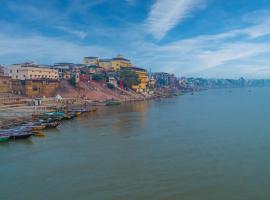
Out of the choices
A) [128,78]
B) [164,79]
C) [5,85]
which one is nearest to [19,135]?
[5,85]

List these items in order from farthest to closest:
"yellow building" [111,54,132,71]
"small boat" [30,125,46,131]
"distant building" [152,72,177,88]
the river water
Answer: "distant building" [152,72,177,88] < "yellow building" [111,54,132,71] < "small boat" [30,125,46,131] < the river water

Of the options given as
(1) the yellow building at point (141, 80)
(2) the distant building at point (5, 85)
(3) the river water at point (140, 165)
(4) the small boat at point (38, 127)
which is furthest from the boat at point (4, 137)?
(1) the yellow building at point (141, 80)

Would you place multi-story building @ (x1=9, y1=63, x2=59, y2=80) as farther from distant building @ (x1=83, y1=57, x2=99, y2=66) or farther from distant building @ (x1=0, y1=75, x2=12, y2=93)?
distant building @ (x1=83, y1=57, x2=99, y2=66)

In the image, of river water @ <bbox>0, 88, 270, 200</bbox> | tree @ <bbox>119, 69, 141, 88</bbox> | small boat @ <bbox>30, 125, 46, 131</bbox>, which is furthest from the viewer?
tree @ <bbox>119, 69, 141, 88</bbox>

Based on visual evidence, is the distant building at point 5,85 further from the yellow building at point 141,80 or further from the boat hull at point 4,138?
the yellow building at point 141,80

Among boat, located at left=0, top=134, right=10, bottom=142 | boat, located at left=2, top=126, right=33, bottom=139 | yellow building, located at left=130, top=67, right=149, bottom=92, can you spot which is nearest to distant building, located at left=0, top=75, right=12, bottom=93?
boat, located at left=2, top=126, right=33, bottom=139
